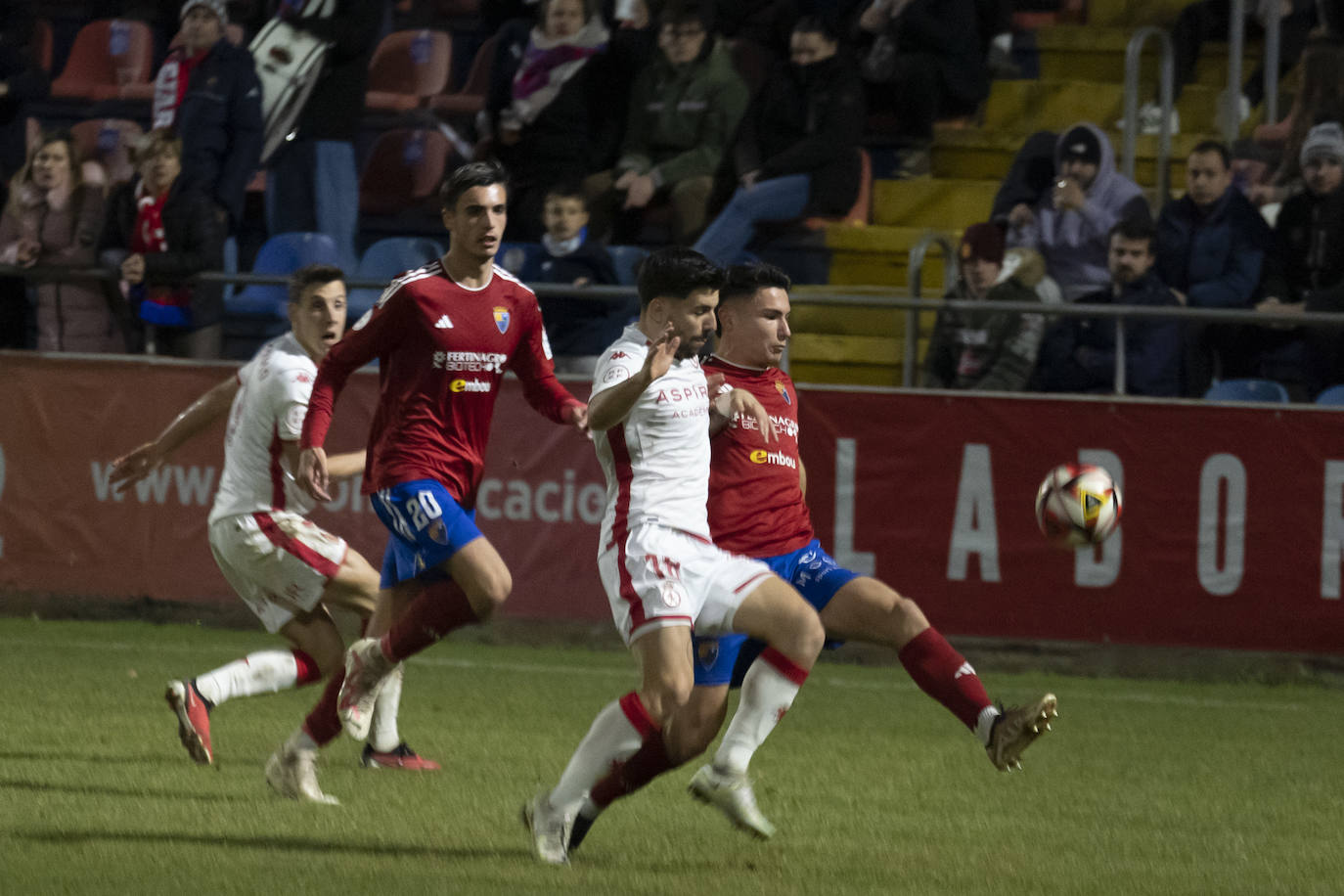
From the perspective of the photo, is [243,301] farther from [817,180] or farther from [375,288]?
[817,180]

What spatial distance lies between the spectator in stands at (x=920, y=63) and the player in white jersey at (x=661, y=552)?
814 centimetres

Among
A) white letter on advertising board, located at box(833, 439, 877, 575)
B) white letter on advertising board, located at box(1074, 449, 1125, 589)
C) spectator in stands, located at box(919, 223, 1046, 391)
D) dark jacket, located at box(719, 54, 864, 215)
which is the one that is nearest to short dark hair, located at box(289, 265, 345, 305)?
white letter on advertising board, located at box(833, 439, 877, 575)

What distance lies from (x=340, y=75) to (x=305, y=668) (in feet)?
24.8

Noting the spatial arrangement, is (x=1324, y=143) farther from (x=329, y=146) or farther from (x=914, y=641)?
(x=329, y=146)

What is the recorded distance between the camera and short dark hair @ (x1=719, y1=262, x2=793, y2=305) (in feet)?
20.2

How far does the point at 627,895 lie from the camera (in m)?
4.91

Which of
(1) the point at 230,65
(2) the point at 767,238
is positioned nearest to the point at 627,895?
(2) the point at 767,238

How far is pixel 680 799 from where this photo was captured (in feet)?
21.7

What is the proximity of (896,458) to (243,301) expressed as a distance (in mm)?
4945

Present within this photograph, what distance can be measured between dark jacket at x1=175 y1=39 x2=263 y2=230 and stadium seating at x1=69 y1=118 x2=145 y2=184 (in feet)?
3.95

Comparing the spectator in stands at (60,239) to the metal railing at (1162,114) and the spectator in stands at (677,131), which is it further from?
the metal railing at (1162,114)

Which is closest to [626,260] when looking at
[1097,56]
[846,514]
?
[846,514]

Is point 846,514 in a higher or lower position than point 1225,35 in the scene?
lower

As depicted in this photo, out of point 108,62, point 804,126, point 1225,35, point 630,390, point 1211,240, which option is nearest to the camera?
point 630,390
